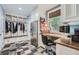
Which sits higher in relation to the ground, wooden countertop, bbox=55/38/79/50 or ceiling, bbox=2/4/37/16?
ceiling, bbox=2/4/37/16

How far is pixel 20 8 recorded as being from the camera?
203 cm

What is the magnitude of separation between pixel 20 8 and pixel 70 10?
0.73 meters

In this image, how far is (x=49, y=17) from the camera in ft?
6.66

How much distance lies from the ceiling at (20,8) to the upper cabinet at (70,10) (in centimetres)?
45

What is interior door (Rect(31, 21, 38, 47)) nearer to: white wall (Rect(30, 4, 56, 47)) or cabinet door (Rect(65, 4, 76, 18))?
white wall (Rect(30, 4, 56, 47))

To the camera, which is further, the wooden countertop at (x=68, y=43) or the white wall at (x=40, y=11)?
the white wall at (x=40, y=11)

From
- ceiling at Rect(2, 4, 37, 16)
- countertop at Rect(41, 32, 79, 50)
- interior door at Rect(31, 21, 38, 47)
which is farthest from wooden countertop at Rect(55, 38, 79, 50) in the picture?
ceiling at Rect(2, 4, 37, 16)

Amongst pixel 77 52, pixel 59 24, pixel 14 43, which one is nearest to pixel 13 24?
pixel 14 43

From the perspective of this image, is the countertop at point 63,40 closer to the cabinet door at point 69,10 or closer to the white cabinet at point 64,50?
the white cabinet at point 64,50

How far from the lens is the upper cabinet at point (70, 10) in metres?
1.95

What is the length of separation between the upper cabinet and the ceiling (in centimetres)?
45

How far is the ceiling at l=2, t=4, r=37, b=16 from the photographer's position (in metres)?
2.01

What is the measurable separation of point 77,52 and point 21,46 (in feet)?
2.70

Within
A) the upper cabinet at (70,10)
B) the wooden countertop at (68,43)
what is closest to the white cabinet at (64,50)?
the wooden countertop at (68,43)
